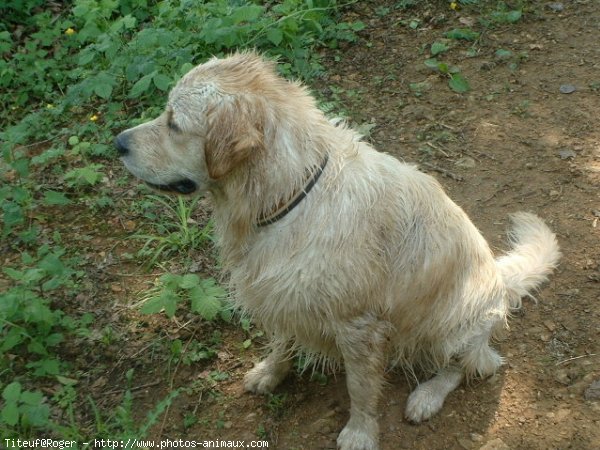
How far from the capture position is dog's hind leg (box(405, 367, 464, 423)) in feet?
12.2

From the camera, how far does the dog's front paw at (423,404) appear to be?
3719 mm

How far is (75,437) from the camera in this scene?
140 inches

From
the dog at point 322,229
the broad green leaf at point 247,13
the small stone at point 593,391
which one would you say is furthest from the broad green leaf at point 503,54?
the small stone at point 593,391

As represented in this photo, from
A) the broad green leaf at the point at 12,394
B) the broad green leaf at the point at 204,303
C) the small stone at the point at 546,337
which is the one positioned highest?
the broad green leaf at the point at 12,394

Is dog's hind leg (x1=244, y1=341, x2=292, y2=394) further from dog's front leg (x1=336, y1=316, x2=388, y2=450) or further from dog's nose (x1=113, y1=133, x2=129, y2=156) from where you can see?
dog's nose (x1=113, y1=133, x2=129, y2=156)

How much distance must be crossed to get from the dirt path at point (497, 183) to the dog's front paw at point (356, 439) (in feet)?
0.36

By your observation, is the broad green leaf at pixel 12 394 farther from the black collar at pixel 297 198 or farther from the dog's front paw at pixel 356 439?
the dog's front paw at pixel 356 439

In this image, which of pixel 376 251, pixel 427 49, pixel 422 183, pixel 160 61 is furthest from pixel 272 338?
pixel 427 49

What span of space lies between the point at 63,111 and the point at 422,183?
150 inches

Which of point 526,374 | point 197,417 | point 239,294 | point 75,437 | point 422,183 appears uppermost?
point 422,183

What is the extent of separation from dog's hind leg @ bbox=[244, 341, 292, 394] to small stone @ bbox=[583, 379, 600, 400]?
5.48ft

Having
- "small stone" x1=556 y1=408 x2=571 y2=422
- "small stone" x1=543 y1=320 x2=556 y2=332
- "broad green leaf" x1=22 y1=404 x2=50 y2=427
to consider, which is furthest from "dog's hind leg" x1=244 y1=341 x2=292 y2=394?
"small stone" x1=543 y1=320 x2=556 y2=332

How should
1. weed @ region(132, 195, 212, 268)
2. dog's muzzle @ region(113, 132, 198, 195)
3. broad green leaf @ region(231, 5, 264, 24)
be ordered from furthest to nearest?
broad green leaf @ region(231, 5, 264, 24) < weed @ region(132, 195, 212, 268) < dog's muzzle @ region(113, 132, 198, 195)

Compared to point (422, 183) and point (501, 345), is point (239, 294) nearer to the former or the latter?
point (422, 183)
